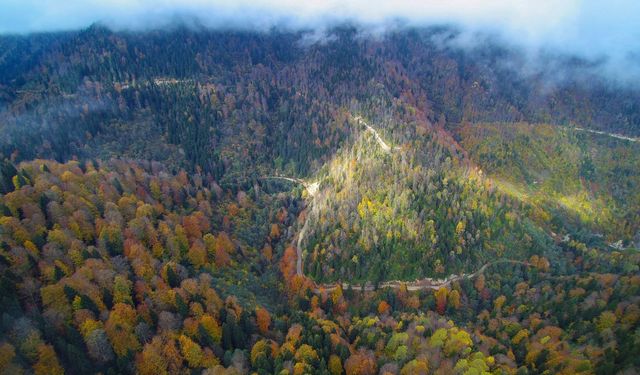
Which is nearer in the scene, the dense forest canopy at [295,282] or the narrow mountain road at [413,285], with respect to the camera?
the dense forest canopy at [295,282]

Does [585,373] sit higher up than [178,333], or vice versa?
[178,333]

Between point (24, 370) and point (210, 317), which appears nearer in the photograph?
point (24, 370)

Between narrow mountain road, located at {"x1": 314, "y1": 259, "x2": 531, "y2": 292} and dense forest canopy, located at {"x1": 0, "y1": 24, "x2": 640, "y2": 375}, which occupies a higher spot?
dense forest canopy, located at {"x1": 0, "y1": 24, "x2": 640, "y2": 375}

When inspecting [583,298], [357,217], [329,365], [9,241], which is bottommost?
[583,298]

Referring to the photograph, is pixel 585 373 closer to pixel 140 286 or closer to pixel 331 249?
pixel 331 249

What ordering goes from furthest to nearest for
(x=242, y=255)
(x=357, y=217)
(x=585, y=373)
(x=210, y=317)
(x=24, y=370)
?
(x=357, y=217) → (x=242, y=255) → (x=210, y=317) → (x=585, y=373) → (x=24, y=370)

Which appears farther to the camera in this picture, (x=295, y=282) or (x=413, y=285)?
(x=413, y=285)

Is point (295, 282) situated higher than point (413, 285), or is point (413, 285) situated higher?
point (295, 282)

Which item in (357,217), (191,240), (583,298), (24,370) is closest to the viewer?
(24,370)

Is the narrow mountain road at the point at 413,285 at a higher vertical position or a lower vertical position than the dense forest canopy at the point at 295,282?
lower

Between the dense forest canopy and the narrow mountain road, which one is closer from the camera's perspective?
the dense forest canopy

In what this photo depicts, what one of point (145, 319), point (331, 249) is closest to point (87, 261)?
point (145, 319)
